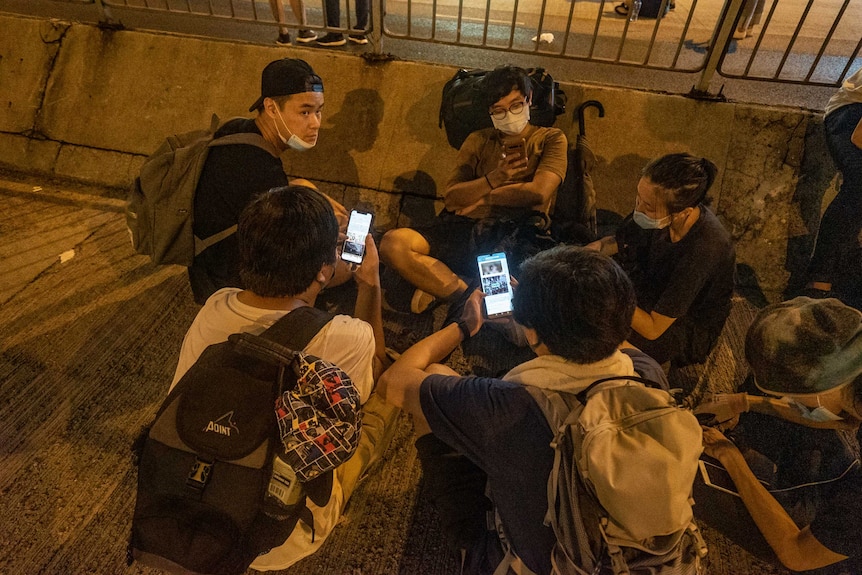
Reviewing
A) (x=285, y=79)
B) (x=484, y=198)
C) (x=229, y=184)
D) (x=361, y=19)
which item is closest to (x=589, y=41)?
(x=361, y=19)

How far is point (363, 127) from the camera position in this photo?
155 inches

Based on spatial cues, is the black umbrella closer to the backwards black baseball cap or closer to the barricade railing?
the barricade railing

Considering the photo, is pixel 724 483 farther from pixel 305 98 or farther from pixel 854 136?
pixel 305 98

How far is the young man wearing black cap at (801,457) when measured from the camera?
177 centimetres

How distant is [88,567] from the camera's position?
2.14 metres

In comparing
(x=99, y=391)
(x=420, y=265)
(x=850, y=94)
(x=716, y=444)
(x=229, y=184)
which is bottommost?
(x=99, y=391)

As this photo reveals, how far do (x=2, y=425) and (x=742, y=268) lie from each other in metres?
4.49

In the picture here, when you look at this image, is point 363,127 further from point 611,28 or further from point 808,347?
point 808,347

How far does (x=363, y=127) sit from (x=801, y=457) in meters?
3.33

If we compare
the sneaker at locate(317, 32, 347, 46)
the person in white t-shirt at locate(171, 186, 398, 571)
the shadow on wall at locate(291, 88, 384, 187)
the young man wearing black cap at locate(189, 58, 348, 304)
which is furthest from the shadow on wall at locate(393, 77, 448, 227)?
the person in white t-shirt at locate(171, 186, 398, 571)

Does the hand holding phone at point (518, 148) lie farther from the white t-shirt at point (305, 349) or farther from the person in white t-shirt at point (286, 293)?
the white t-shirt at point (305, 349)

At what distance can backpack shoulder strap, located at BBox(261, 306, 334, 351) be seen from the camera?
1.63m

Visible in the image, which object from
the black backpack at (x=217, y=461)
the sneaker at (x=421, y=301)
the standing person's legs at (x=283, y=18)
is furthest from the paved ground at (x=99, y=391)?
the standing person's legs at (x=283, y=18)

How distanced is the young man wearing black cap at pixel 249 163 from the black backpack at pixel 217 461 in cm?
110
